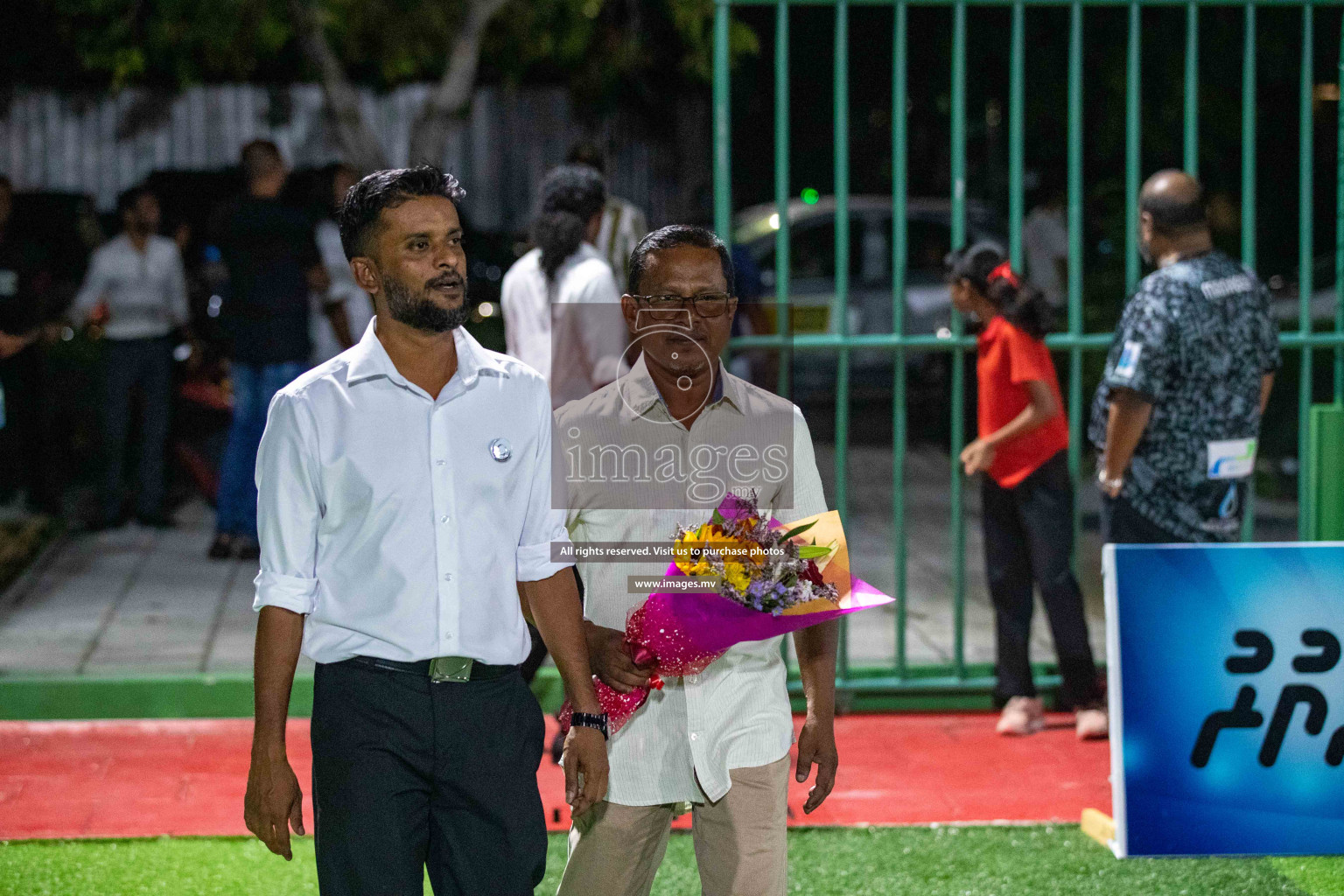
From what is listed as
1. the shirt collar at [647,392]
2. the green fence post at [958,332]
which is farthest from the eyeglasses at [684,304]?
the green fence post at [958,332]

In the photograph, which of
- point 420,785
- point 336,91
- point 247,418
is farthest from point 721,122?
point 336,91

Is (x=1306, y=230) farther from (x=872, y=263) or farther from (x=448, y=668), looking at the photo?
(x=872, y=263)

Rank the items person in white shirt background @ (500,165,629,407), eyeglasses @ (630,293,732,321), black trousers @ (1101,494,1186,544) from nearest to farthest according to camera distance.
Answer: eyeglasses @ (630,293,732,321) → person in white shirt background @ (500,165,629,407) → black trousers @ (1101,494,1186,544)

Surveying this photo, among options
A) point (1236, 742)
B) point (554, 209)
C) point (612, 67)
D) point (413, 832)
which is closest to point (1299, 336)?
point (1236, 742)

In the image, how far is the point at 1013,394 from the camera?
224 inches

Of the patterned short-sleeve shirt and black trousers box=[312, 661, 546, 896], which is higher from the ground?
the patterned short-sleeve shirt

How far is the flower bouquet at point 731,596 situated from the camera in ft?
9.43

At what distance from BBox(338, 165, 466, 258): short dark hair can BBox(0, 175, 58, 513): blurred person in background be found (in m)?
6.05

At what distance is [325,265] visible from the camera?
8469 mm

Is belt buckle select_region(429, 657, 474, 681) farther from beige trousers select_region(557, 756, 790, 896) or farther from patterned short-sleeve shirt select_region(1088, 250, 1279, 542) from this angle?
patterned short-sleeve shirt select_region(1088, 250, 1279, 542)

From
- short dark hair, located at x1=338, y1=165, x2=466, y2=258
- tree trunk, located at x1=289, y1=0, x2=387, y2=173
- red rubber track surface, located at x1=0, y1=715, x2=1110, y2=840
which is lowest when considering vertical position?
red rubber track surface, located at x1=0, y1=715, x2=1110, y2=840

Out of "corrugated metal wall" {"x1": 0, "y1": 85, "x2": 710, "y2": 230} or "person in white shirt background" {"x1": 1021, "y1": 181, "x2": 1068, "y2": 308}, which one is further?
"corrugated metal wall" {"x1": 0, "y1": 85, "x2": 710, "y2": 230}

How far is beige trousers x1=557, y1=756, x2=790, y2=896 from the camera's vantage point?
299 centimetres

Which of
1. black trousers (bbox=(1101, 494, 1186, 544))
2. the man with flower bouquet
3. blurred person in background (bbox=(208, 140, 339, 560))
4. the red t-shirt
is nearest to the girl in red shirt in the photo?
the red t-shirt
